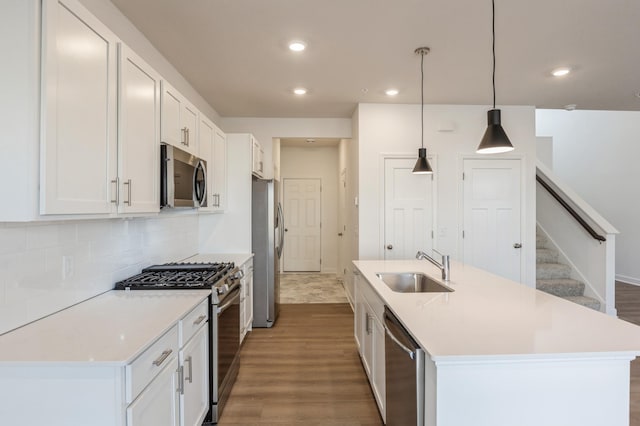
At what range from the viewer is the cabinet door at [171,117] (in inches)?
86.5

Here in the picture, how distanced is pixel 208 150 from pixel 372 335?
2.18 m

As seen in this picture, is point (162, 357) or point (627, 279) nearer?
point (162, 357)

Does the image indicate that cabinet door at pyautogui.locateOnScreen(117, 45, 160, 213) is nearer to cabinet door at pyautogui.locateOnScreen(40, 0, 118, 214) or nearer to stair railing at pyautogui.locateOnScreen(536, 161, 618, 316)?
cabinet door at pyautogui.locateOnScreen(40, 0, 118, 214)

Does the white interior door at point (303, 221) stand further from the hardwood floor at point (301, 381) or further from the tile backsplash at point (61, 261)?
the tile backsplash at point (61, 261)

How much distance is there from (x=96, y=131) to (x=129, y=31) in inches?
51.1

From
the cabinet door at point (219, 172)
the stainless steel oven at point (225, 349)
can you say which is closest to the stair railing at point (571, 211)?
the stainless steel oven at point (225, 349)

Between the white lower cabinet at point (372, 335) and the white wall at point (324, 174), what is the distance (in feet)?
14.0

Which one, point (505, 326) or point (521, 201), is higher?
point (521, 201)

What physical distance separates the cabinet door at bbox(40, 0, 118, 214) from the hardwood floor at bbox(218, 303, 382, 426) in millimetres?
1706

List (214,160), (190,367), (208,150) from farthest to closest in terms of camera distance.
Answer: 1. (214,160)
2. (208,150)
3. (190,367)

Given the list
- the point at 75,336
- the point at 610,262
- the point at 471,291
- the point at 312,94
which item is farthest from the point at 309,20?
the point at 610,262

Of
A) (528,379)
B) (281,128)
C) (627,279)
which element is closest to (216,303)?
(528,379)

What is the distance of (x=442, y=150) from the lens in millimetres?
4293

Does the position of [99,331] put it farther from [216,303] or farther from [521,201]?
[521,201]
